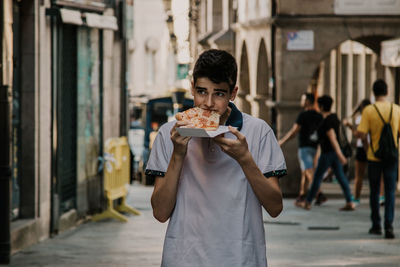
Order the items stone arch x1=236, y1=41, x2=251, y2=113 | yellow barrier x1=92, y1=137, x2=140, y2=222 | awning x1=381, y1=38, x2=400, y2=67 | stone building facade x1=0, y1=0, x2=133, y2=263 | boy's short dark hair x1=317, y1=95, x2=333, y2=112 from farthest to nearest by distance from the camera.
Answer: stone arch x1=236, y1=41, x2=251, y2=113 → awning x1=381, y1=38, x2=400, y2=67 → boy's short dark hair x1=317, y1=95, x2=333, y2=112 → yellow barrier x1=92, y1=137, x2=140, y2=222 → stone building facade x1=0, y1=0, x2=133, y2=263

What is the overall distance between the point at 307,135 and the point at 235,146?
528 inches

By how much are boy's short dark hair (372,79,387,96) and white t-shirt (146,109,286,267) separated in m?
8.59

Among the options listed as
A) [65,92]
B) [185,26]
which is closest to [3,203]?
[65,92]

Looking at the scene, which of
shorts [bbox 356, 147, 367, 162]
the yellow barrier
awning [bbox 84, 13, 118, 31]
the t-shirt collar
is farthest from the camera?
shorts [bbox 356, 147, 367, 162]

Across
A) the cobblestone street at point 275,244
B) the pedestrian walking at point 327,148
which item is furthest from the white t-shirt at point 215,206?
the pedestrian walking at point 327,148

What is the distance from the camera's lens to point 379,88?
506 inches

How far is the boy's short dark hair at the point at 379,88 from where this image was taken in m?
12.8

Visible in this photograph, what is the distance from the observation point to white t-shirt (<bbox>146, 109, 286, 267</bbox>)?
14.2ft

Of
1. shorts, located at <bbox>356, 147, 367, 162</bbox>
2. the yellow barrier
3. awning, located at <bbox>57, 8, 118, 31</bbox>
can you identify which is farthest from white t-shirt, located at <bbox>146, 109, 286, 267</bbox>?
shorts, located at <bbox>356, 147, 367, 162</bbox>

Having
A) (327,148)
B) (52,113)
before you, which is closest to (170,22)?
(327,148)

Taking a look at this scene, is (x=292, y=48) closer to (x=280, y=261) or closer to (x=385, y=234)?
(x=385, y=234)

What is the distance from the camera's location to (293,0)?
20531 millimetres

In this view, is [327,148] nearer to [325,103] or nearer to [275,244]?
[325,103]

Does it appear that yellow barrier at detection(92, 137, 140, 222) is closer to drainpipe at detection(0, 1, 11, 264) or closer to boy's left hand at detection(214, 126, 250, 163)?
drainpipe at detection(0, 1, 11, 264)
